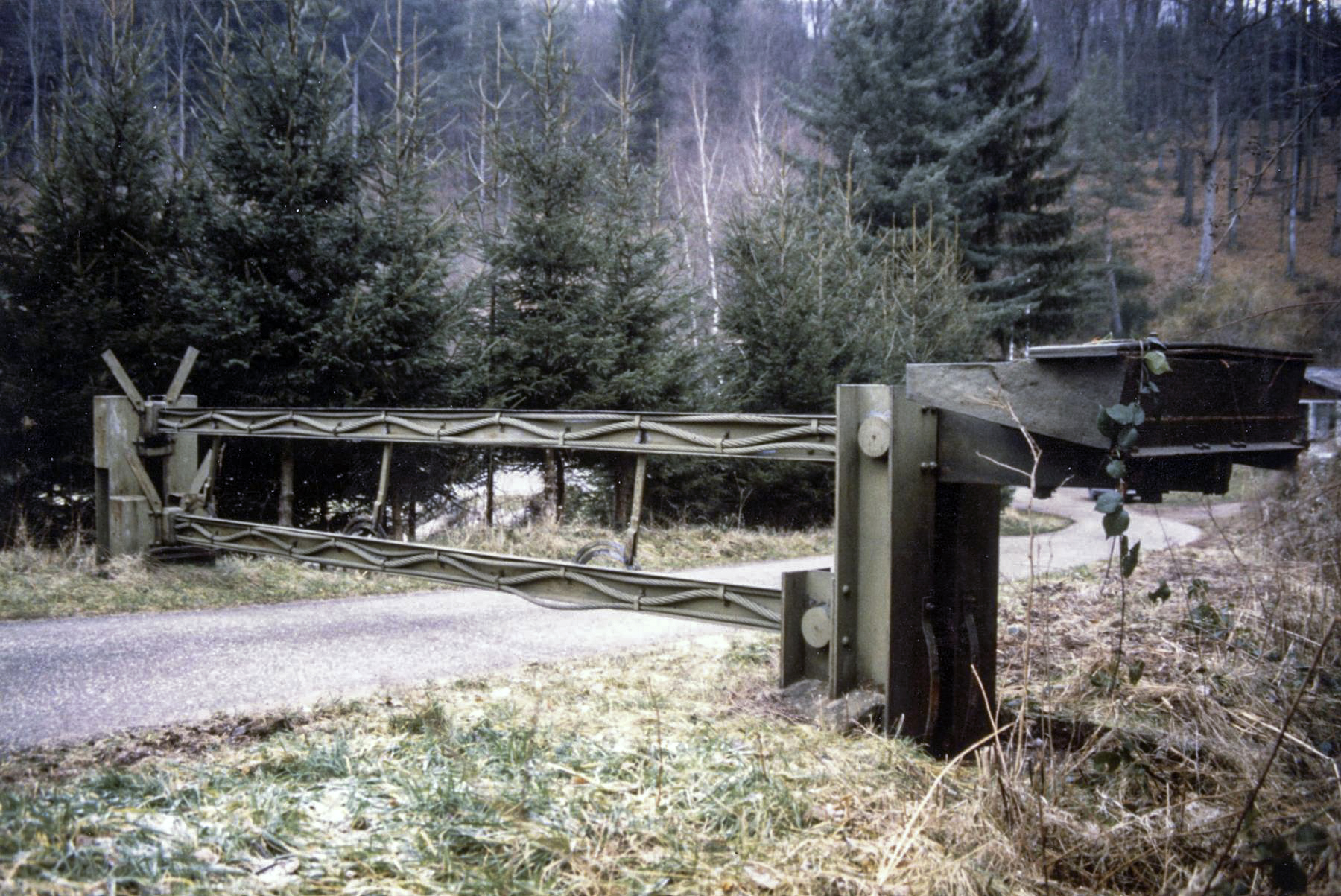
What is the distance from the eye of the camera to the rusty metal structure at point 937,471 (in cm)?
350

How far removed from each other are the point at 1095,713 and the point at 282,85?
391 inches

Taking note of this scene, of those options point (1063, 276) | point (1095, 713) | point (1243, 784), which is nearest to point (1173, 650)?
point (1095, 713)

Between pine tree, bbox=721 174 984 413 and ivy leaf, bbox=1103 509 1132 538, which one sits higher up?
pine tree, bbox=721 174 984 413

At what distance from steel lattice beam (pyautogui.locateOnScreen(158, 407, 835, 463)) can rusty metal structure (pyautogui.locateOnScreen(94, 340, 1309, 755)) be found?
0.6 inches

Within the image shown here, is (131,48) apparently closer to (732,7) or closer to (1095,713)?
(1095,713)

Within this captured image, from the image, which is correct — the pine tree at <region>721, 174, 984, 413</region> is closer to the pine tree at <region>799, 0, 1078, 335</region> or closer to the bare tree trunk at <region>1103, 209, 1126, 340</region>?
the pine tree at <region>799, 0, 1078, 335</region>

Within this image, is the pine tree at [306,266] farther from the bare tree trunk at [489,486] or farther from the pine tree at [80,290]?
the bare tree trunk at [489,486]

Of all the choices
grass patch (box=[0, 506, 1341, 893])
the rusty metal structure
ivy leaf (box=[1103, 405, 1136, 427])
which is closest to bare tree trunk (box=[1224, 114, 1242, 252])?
the rusty metal structure

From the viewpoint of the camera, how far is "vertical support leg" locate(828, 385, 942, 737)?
388 centimetres

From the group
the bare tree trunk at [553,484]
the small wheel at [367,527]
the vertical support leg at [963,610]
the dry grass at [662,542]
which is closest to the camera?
the vertical support leg at [963,610]

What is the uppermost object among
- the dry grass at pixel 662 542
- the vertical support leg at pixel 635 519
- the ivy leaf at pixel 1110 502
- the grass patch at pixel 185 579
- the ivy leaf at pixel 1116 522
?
the ivy leaf at pixel 1110 502

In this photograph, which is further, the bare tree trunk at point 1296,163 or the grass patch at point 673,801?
the bare tree trunk at point 1296,163

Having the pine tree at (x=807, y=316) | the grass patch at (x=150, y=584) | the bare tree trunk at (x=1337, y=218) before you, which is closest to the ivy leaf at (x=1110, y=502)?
the bare tree trunk at (x=1337, y=218)

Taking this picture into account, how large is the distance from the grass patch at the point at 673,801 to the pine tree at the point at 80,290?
7.29m
